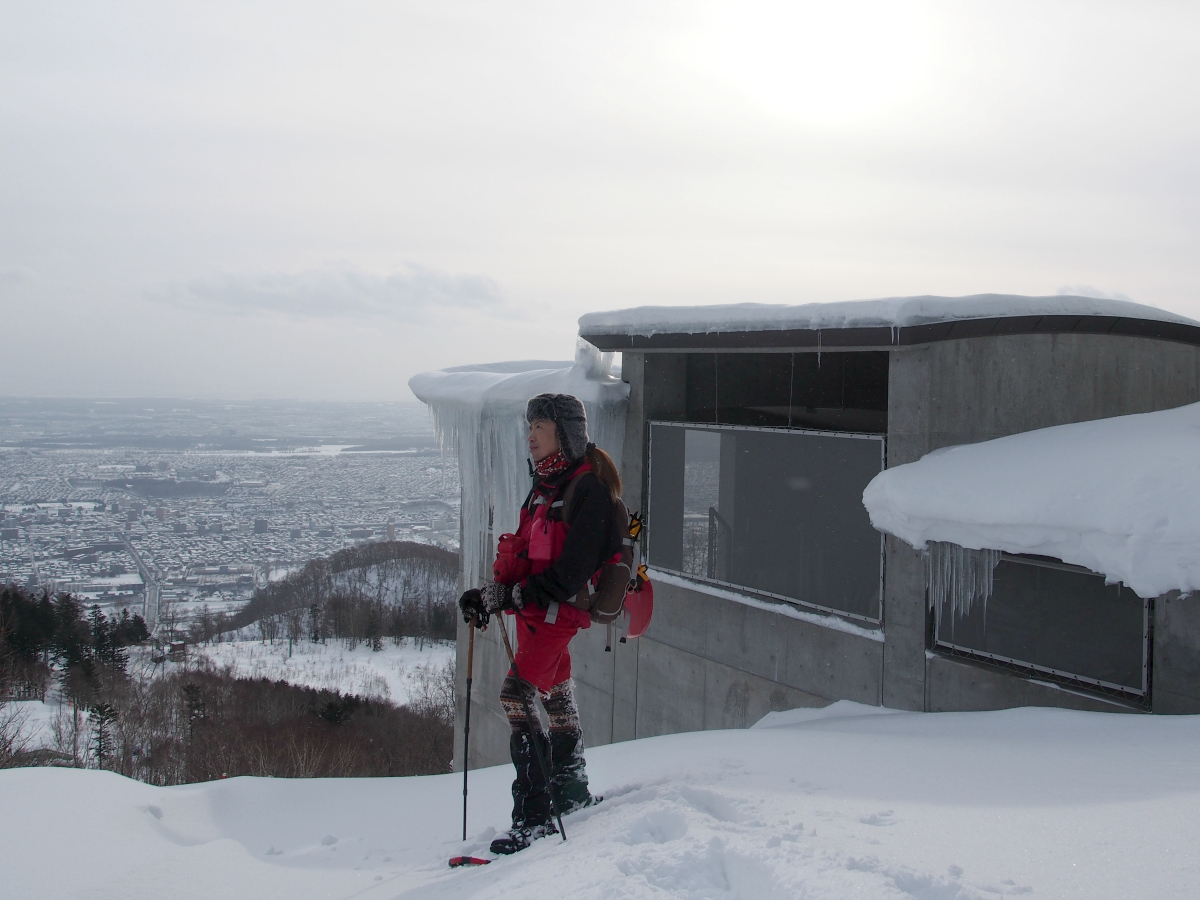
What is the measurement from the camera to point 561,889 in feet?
8.04

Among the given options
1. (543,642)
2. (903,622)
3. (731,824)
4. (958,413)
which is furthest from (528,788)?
(958,413)

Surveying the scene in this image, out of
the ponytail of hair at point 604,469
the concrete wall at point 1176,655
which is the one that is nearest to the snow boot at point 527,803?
the ponytail of hair at point 604,469

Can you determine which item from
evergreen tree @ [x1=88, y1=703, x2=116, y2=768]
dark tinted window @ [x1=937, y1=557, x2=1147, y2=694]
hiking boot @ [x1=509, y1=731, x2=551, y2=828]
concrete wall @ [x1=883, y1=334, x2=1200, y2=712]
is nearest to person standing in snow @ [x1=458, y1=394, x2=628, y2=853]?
hiking boot @ [x1=509, y1=731, x2=551, y2=828]

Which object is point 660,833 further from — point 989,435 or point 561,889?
point 989,435

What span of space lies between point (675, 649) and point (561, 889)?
5.50 meters

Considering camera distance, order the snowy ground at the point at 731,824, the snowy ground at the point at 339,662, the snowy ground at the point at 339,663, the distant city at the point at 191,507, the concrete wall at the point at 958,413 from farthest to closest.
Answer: the distant city at the point at 191,507
the snowy ground at the point at 339,662
the snowy ground at the point at 339,663
the concrete wall at the point at 958,413
the snowy ground at the point at 731,824

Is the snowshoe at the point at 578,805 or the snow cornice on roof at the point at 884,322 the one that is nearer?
the snowshoe at the point at 578,805

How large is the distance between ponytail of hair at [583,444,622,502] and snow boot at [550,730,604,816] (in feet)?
3.56

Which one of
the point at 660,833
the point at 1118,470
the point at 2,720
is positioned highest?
the point at 1118,470

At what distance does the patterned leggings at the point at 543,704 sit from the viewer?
3.61 metres

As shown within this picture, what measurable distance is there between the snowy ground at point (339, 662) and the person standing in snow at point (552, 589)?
5569 cm

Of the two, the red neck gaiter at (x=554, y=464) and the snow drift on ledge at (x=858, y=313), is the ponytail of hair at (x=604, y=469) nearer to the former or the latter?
the red neck gaiter at (x=554, y=464)

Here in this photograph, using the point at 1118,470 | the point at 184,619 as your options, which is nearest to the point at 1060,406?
the point at 1118,470

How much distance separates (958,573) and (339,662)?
224 ft
